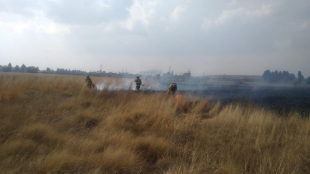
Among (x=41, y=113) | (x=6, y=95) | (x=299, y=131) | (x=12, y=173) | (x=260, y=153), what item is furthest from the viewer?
(x=6, y=95)

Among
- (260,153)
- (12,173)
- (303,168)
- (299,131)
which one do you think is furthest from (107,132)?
(299,131)

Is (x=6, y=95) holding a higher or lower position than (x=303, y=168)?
higher

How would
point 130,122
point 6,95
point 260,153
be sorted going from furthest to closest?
1. point 6,95
2. point 130,122
3. point 260,153

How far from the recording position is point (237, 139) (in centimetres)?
488

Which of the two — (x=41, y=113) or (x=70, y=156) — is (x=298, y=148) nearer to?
(x=70, y=156)

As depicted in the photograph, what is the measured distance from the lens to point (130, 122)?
6.17 m

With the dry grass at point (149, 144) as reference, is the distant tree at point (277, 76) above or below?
above

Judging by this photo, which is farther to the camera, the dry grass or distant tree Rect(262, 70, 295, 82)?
distant tree Rect(262, 70, 295, 82)

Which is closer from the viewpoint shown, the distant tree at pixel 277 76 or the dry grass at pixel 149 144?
the dry grass at pixel 149 144

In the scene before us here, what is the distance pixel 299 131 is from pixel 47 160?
612 cm

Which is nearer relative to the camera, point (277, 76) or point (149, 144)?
point (149, 144)

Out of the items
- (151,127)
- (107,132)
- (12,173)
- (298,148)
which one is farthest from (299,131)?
(12,173)

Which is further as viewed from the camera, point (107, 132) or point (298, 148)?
point (107, 132)

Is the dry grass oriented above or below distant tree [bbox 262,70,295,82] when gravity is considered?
below
